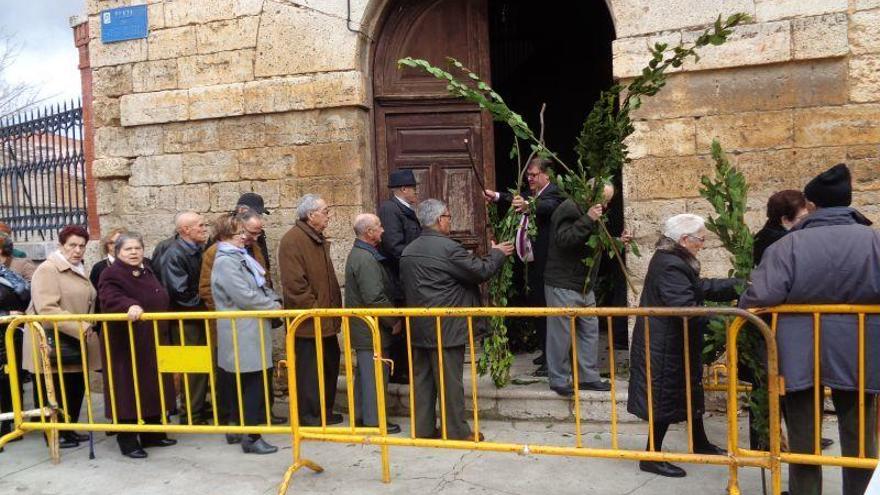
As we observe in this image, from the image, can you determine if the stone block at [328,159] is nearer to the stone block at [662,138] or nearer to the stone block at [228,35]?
the stone block at [228,35]

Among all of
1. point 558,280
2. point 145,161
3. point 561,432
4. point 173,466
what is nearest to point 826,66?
point 558,280

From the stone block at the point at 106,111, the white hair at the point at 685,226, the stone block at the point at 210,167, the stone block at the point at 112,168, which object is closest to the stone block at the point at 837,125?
the white hair at the point at 685,226

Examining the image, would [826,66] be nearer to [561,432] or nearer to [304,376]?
[561,432]

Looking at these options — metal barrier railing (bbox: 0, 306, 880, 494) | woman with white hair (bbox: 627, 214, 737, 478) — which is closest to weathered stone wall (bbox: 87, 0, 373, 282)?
metal barrier railing (bbox: 0, 306, 880, 494)

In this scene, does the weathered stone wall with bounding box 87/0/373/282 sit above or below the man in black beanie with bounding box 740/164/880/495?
above

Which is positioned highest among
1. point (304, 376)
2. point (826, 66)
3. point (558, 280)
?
point (826, 66)

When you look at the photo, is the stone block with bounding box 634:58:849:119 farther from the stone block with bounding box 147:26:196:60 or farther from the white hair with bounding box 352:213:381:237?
the stone block with bounding box 147:26:196:60

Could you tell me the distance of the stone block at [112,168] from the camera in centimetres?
741

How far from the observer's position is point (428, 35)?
23.3ft

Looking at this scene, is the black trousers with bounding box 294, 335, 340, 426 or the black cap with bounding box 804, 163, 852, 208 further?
the black trousers with bounding box 294, 335, 340, 426

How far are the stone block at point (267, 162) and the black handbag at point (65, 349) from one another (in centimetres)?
217

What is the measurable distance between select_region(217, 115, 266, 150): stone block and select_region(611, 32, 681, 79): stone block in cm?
315

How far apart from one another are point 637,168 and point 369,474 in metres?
3.09

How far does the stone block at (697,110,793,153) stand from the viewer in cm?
568
